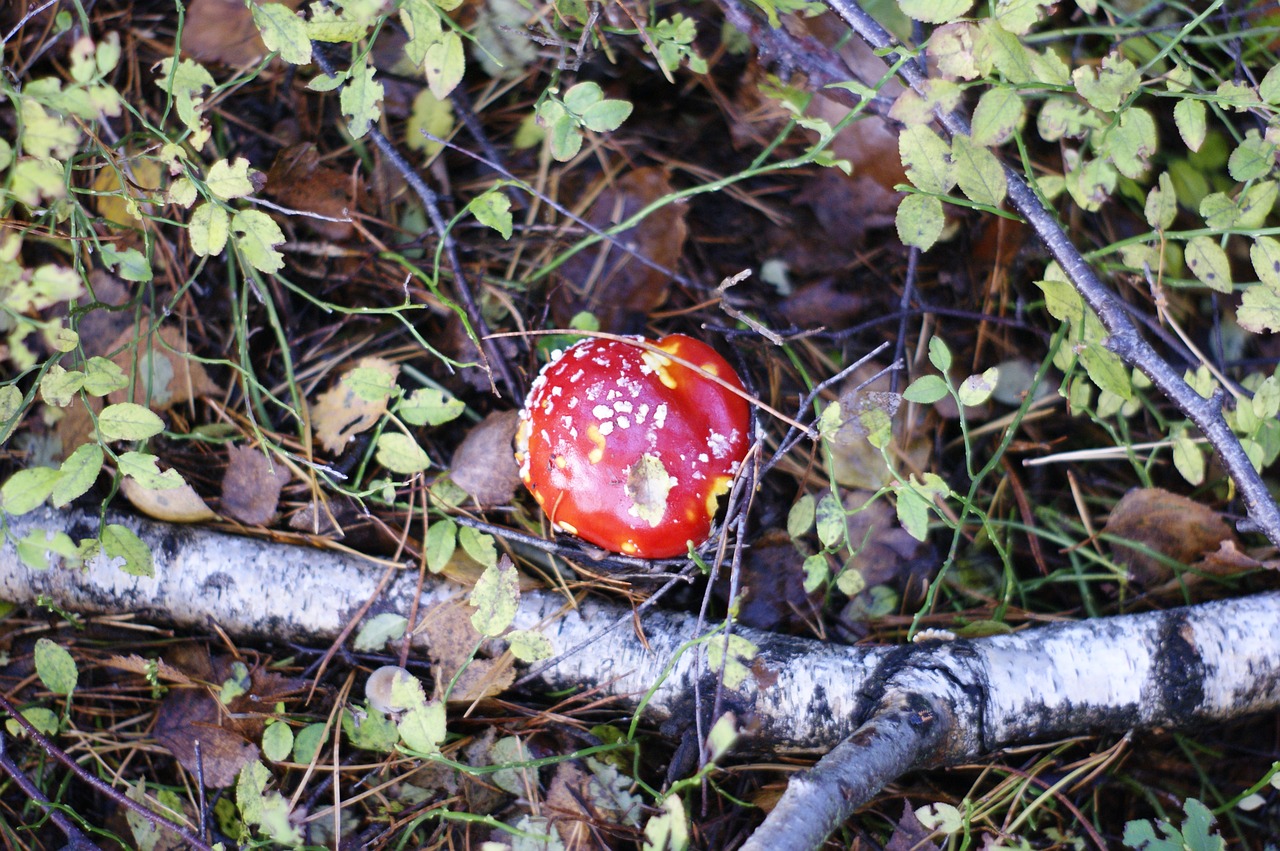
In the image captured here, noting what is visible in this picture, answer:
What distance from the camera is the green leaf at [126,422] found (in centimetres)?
159

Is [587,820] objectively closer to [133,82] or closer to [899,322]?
[899,322]

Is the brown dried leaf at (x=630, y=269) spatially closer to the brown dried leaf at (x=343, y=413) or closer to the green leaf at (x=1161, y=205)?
the brown dried leaf at (x=343, y=413)

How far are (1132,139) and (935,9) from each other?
0.52m

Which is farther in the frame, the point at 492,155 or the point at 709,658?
the point at 492,155

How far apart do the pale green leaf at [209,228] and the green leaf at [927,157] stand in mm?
1294

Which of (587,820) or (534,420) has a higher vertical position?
(534,420)

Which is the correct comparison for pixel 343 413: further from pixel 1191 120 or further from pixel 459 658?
pixel 1191 120

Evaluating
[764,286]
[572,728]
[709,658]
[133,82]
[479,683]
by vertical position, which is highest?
[133,82]

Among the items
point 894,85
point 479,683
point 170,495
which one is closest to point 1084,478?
point 894,85

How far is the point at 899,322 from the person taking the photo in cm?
223

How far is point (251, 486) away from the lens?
200 cm

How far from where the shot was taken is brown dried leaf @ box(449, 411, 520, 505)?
6.49ft

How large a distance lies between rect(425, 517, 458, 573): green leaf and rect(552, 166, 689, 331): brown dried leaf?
67cm

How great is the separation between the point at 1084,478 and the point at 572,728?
4.69 feet
